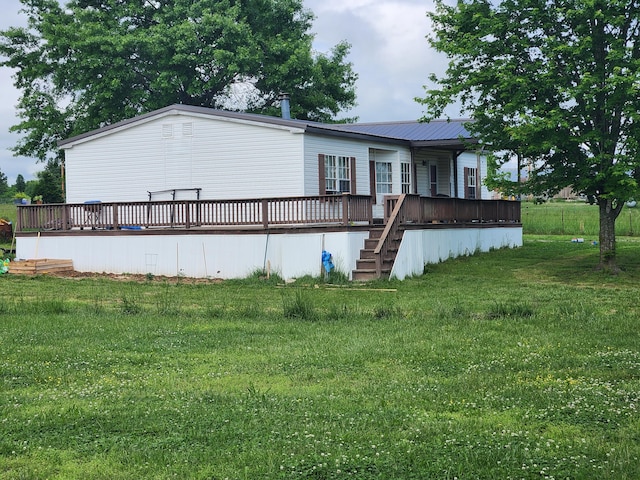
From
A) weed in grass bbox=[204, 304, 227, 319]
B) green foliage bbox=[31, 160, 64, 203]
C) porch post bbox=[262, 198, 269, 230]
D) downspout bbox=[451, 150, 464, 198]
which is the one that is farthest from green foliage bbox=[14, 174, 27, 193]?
weed in grass bbox=[204, 304, 227, 319]

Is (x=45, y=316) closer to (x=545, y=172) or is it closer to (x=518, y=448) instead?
(x=518, y=448)

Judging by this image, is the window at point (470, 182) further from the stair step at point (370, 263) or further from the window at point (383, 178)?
the stair step at point (370, 263)

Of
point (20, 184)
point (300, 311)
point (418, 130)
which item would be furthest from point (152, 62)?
point (20, 184)

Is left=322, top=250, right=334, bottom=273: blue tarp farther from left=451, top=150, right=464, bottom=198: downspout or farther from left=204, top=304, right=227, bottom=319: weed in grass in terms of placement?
left=451, top=150, right=464, bottom=198: downspout

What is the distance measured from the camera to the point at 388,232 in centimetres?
2111

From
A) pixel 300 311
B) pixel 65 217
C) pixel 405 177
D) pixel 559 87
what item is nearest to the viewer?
pixel 300 311

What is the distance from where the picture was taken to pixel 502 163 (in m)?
22.9

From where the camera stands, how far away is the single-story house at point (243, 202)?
21891 millimetres

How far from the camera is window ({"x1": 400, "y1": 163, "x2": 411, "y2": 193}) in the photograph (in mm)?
28984

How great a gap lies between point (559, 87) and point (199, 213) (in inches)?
392

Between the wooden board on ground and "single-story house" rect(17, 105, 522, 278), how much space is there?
641mm

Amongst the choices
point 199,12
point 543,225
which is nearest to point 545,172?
point 543,225

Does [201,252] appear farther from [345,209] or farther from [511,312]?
[511,312]

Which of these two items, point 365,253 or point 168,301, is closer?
point 168,301
